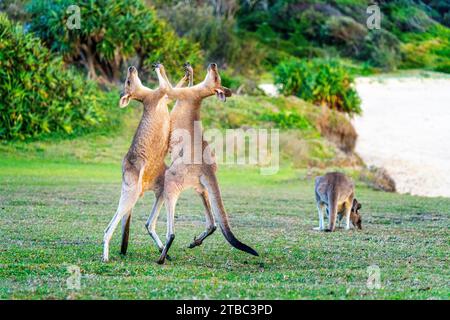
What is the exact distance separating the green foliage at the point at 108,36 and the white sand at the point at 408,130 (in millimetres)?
6952

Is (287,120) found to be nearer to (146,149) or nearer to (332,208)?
(332,208)

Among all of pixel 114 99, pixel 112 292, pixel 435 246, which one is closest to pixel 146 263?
pixel 112 292

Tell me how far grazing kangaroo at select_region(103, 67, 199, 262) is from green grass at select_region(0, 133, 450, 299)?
78 centimetres

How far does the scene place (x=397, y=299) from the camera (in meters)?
9.07

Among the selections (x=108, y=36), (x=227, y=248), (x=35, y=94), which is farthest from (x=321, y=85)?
(x=227, y=248)

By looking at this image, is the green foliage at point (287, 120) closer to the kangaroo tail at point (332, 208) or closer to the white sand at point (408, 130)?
the white sand at point (408, 130)

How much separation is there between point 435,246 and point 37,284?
18.9ft

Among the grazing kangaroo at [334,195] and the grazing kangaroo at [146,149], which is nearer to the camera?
the grazing kangaroo at [146,149]

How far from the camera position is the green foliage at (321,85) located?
3556cm

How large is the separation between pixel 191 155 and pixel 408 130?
26008mm

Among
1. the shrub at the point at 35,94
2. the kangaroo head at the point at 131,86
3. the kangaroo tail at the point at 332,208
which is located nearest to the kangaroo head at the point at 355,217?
the kangaroo tail at the point at 332,208

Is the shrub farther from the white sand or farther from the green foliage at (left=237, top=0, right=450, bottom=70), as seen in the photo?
the green foliage at (left=237, top=0, right=450, bottom=70)
